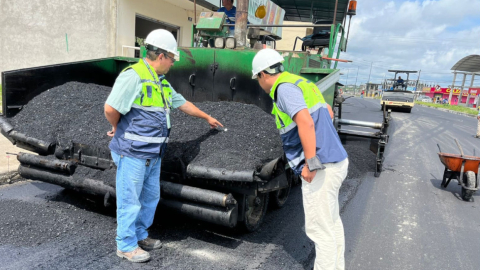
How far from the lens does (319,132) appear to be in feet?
7.79

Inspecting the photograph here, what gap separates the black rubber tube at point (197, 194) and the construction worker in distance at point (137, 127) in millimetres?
179

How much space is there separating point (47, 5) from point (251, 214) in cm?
967

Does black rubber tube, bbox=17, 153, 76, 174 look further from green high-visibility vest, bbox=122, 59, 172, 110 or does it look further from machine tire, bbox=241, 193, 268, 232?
machine tire, bbox=241, 193, 268, 232

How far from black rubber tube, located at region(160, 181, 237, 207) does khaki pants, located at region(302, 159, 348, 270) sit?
617 millimetres

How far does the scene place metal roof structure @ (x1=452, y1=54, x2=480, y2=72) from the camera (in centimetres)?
3547

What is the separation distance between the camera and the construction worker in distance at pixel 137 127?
98.8 inches

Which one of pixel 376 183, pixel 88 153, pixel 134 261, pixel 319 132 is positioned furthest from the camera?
pixel 376 183

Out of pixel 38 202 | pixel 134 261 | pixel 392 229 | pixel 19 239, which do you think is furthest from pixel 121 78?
pixel 392 229

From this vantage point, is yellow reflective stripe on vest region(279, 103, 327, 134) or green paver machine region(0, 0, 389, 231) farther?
green paver machine region(0, 0, 389, 231)

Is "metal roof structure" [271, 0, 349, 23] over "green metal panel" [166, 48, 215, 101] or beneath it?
over

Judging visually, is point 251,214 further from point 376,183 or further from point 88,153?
point 376,183

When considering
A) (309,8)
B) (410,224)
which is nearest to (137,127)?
(410,224)

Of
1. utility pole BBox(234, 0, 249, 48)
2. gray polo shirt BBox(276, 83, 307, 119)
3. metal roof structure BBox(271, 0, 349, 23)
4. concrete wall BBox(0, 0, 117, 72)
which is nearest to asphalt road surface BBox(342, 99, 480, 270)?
gray polo shirt BBox(276, 83, 307, 119)

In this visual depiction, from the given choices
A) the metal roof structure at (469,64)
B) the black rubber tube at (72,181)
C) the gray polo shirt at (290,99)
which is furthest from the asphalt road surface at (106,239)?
the metal roof structure at (469,64)
